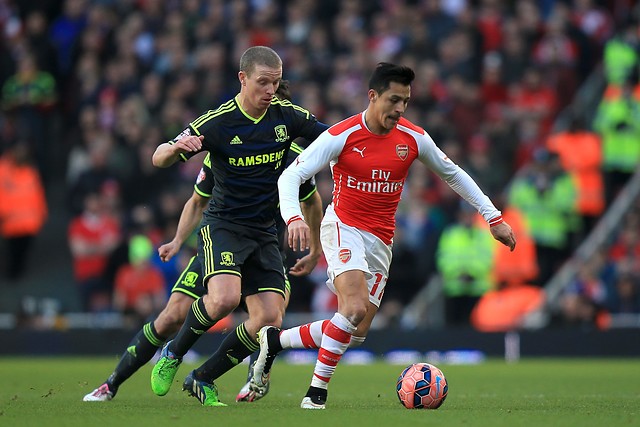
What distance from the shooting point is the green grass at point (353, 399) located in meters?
8.39

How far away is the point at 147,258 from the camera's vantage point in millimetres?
18812

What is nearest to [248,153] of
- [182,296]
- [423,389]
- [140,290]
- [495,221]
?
[182,296]

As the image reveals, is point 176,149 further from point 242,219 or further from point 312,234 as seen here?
point 312,234

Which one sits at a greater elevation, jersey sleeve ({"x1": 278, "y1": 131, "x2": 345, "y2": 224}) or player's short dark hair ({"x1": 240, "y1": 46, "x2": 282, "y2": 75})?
player's short dark hair ({"x1": 240, "y1": 46, "x2": 282, "y2": 75})

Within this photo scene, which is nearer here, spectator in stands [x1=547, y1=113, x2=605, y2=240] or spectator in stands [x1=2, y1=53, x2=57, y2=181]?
spectator in stands [x1=547, y1=113, x2=605, y2=240]

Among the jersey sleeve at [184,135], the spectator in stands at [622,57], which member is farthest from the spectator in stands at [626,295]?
the jersey sleeve at [184,135]

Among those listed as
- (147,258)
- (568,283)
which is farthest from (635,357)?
(147,258)

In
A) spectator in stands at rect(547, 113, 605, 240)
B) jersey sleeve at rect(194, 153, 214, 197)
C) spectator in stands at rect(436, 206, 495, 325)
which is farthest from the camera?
spectator in stands at rect(547, 113, 605, 240)

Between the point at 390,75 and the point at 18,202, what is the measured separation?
37.8 ft

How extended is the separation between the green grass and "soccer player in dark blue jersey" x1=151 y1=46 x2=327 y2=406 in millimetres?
413

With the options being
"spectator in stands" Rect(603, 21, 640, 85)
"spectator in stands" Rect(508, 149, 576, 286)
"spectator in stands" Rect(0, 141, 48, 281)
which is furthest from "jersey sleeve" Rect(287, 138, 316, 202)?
"spectator in stands" Rect(603, 21, 640, 85)

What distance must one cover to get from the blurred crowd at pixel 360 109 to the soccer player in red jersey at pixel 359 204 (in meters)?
8.20

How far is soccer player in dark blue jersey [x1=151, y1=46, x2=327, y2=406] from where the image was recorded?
31.9ft

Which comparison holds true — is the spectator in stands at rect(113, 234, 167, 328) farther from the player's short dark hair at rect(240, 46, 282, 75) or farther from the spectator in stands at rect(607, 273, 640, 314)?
the player's short dark hair at rect(240, 46, 282, 75)
